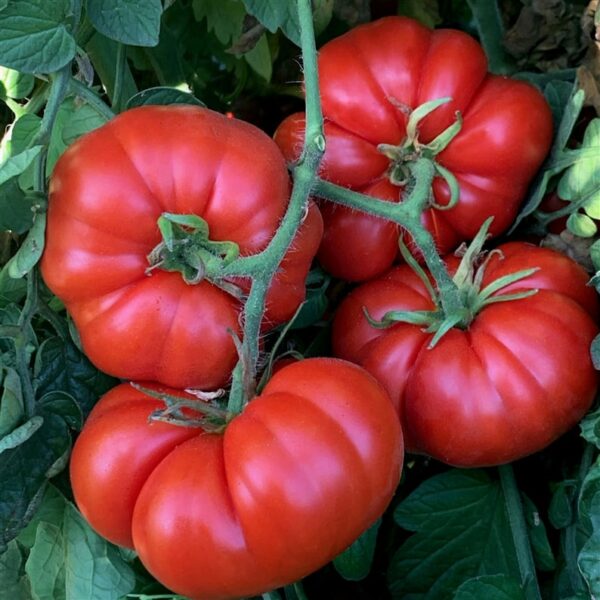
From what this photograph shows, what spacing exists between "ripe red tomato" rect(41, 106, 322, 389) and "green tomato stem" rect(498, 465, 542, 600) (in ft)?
1.44

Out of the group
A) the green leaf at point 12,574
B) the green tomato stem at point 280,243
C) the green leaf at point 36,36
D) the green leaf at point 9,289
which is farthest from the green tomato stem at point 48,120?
the green leaf at point 12,574

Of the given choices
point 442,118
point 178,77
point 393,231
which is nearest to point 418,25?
point 442,118

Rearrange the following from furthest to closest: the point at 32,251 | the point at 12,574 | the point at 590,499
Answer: the point at 12,574 → the point at 590,499 → the point at 32,251

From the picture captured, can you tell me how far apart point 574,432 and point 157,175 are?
2.06 ft

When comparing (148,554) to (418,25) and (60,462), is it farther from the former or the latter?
(418,25)

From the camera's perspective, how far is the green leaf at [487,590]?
2.95 ft

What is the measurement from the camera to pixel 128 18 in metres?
0.85

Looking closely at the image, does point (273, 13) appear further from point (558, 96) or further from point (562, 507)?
point (562, 507)

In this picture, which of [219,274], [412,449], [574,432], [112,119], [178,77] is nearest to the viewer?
[219,274]

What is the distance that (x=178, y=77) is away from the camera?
121cm

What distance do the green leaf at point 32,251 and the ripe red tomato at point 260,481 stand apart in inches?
6.6

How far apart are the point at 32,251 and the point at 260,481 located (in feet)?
1.00

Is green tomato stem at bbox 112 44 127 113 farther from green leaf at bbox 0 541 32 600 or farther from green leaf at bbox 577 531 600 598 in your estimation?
green leaf at bbox 577 531 600 598

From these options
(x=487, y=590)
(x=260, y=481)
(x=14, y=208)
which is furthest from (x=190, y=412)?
(x=487, y=590)
